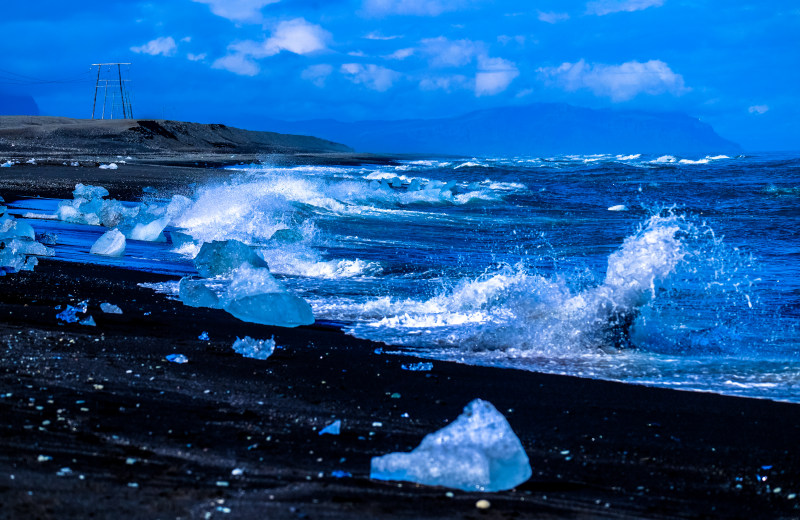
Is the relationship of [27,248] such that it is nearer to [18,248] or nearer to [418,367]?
[18,248]

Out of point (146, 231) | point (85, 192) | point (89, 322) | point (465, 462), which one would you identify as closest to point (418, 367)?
point (465, 462)

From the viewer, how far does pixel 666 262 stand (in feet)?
20.0

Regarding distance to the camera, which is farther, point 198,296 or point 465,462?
point 198,296

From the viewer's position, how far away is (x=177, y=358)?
4.28 metres

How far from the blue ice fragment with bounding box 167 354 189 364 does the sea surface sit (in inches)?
52.8

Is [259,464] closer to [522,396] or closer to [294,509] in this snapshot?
[294,509]

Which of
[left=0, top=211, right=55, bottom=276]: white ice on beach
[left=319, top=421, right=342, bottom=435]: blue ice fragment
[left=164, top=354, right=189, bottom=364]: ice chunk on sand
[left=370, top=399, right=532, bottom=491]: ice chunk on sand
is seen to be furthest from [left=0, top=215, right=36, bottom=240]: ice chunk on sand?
[left=370, top=399, right=532, bottom=491]: ice chunk on sand

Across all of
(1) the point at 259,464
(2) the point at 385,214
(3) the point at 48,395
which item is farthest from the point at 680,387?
(2) the point at 385,214

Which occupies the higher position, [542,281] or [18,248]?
[18,248]

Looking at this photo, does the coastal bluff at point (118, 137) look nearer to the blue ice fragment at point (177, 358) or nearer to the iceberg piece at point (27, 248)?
the iceberg piece at point (27, 248)

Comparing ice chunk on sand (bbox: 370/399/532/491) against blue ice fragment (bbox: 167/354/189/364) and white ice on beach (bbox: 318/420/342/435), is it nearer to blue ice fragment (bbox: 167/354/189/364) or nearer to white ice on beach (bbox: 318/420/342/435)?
white ice on beach (bbox: 318/420/342/435)

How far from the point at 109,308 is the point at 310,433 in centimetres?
275

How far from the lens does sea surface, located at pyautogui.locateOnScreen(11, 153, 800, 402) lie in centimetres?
506

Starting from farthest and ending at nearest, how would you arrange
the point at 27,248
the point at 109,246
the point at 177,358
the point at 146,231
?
the point at 146,231 → the point at 109,246 → the point at 27,248 → the point at 177,358
